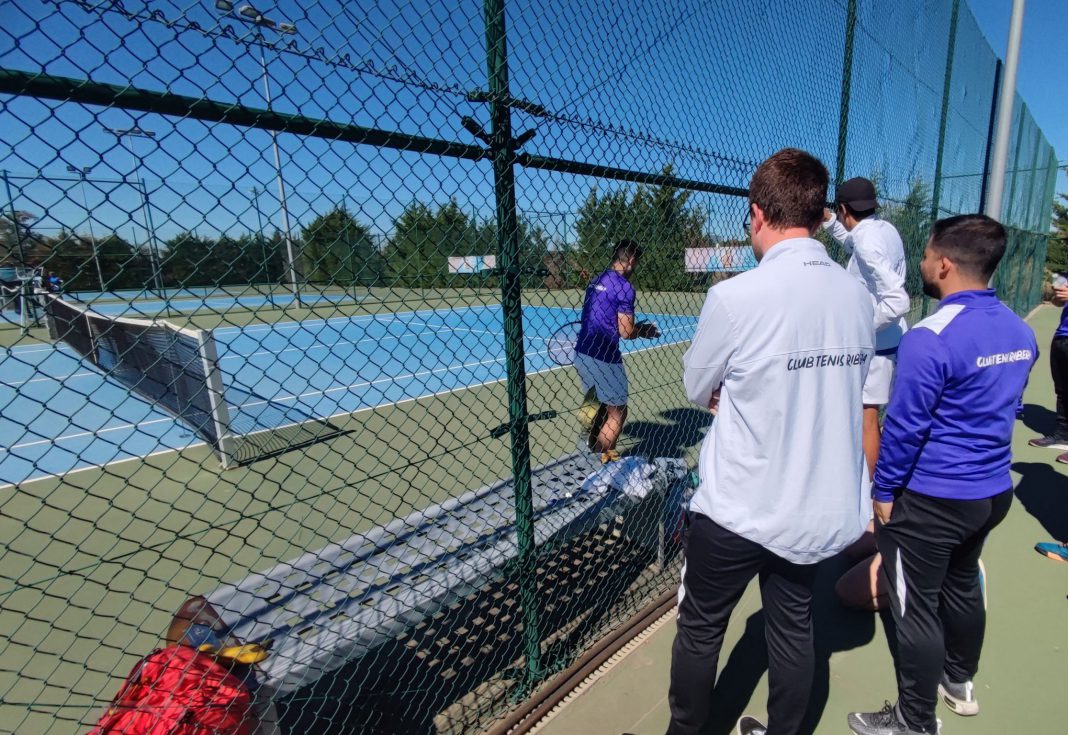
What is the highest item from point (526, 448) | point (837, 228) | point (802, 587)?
point (837, 228)

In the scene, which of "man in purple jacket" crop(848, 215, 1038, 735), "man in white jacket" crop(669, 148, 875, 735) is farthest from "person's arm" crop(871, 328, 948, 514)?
"man in white jacket" crop(669, 148, 875, 735)

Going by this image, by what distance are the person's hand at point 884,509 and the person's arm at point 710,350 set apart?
0.88 metres

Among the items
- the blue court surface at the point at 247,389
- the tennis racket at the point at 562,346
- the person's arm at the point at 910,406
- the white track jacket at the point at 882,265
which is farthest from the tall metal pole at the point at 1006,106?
the person's arm at the point at 910,406

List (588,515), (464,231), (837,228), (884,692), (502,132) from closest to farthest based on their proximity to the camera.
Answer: (502,132) < (884,692) < (464,231) < (588,515) < (837,228)

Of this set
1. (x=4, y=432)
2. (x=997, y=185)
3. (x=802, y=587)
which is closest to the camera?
(x=802, y=587)

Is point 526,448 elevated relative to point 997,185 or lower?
lower

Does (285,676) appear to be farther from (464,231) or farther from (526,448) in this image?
(464,231)

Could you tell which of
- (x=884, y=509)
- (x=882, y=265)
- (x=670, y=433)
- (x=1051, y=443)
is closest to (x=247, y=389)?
(x=670, y=433)

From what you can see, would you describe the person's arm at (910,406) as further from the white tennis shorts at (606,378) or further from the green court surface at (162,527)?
the white tennis shorts at (606,378)

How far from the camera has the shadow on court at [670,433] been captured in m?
5.67

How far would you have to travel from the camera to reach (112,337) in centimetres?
886

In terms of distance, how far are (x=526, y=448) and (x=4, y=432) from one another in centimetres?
953

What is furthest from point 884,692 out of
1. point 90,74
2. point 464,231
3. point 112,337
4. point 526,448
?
point 112,337

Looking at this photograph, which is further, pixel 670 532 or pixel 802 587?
pixel 670 532
